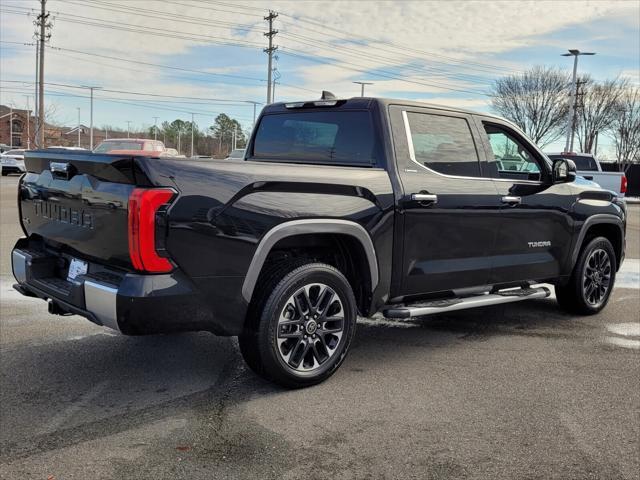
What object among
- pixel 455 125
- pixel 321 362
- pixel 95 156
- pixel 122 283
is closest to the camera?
pixel 122 283

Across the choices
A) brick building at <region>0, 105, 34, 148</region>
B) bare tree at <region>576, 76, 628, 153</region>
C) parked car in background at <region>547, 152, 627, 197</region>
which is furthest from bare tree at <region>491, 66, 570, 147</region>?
brick building at <region>0, 105, 34, 148</region>

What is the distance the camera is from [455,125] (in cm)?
502

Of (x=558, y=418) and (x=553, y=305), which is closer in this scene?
(x=558, y=418)

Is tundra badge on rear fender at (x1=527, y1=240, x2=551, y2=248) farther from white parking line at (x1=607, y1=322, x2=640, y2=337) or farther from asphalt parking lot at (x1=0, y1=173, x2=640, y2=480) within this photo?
white parking line at (x1=607, y1=322, x2=640, y2=337)

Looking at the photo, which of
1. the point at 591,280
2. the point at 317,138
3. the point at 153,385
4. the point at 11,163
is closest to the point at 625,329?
the point at 591,280

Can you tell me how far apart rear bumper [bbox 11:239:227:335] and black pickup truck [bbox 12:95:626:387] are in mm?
10

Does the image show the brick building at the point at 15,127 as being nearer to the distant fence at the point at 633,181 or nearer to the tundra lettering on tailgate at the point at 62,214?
the distant fence at the point at 633,181

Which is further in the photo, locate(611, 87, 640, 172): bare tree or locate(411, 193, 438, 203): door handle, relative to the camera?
locate(611, 87, 640, 172): bare tree

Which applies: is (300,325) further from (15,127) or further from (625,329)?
(15,127)

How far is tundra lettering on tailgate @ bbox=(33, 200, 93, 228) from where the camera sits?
12.1 feet

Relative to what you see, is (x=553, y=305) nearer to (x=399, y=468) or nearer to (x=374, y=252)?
(x=374, y=252)

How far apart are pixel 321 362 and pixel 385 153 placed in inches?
59.6

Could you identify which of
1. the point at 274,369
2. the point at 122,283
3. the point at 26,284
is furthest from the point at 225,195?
the point at 26,284

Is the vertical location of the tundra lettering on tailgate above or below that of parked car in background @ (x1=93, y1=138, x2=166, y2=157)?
below
